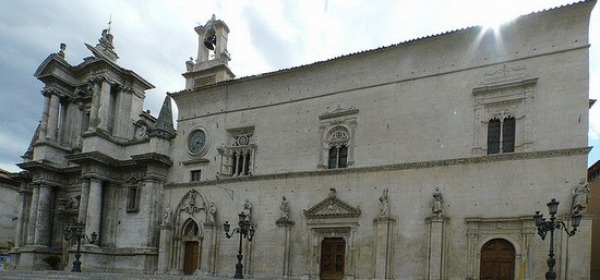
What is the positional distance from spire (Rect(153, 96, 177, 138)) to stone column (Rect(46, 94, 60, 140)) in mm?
8616

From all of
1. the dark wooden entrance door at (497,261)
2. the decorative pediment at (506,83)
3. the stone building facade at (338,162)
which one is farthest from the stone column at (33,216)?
the decorative pediment at (506,83)

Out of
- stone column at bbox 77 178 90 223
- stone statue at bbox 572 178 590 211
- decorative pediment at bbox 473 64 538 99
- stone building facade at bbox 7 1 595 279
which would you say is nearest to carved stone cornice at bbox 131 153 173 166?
stone building facade at bbox 7 1 595 279

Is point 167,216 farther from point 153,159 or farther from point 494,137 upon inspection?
point 494,137

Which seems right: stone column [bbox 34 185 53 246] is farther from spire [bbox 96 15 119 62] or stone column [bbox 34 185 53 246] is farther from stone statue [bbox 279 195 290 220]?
stone statue [bbox 279 195 290 220]

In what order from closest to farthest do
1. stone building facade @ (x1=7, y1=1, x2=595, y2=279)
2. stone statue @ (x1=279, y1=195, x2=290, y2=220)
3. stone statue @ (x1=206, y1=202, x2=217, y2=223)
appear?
stone building facade @ (x1=7, y1=1, x2=595, y2=279)
stone statue @ (x1=279, y1=195, x2=290, y2=220)
stone statue @ (x1=206, y1=202, x2=217, y2=223)

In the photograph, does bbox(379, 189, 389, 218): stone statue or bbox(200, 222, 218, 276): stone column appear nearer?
bbox(379, 189, 389, 218): stone statue

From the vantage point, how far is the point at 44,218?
30.4 metres

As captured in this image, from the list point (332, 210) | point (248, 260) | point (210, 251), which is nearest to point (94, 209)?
point (210, 251)

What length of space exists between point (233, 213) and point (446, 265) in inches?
429

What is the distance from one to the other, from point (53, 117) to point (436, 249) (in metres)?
26.1

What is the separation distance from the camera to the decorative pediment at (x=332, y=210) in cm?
2136

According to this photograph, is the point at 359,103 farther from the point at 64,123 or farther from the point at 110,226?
the point at 64,123

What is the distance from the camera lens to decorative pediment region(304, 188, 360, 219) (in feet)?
70.1

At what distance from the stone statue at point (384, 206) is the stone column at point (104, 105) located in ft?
57.6
